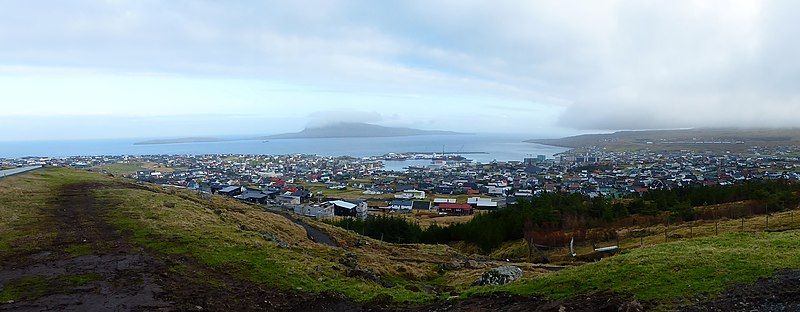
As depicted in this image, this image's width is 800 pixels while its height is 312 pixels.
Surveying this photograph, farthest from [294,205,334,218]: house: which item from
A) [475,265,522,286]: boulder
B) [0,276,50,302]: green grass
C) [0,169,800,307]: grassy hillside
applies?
[0,276,50,302]: green grass

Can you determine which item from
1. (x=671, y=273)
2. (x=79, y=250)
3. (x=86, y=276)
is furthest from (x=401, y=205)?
(x=671, y=273)

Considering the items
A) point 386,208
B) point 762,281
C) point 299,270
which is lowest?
point 386,208

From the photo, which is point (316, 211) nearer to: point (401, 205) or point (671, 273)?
point (401, 205)

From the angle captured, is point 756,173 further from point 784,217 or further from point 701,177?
point 784,217

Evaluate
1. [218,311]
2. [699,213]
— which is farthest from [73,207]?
[699,213]

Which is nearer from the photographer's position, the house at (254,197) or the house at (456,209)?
the house at (254,197)

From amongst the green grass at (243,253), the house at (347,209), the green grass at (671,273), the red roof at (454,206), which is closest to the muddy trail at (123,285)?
the green grass at (243,253)

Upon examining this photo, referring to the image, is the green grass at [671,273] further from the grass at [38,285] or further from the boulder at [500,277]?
the grass at [38,285]
